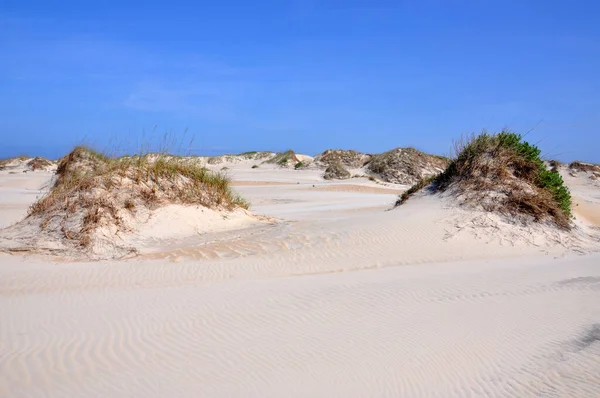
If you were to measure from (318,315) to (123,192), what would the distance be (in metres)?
5.89

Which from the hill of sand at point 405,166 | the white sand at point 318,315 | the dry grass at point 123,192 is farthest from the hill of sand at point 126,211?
the hill of sand at point 405,166

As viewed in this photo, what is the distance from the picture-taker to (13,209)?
596 inches

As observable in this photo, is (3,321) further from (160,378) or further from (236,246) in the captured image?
(236,246)

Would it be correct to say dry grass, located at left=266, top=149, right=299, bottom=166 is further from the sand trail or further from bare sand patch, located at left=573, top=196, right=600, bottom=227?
the sand trail

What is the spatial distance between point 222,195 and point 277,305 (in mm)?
6080

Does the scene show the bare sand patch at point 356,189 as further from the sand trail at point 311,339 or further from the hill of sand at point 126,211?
the sand trail at point 311,339

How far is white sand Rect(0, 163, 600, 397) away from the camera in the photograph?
3865mm

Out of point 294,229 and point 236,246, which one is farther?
point 294,229

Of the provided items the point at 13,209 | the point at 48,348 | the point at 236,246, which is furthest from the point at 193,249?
the point at 13,209

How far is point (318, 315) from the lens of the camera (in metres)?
5.47

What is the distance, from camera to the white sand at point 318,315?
12.7 ft

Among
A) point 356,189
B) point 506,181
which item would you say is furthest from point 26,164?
point 506,181

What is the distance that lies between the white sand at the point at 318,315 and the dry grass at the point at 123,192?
845mm

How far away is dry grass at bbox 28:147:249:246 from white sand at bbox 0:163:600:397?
0.85 m
